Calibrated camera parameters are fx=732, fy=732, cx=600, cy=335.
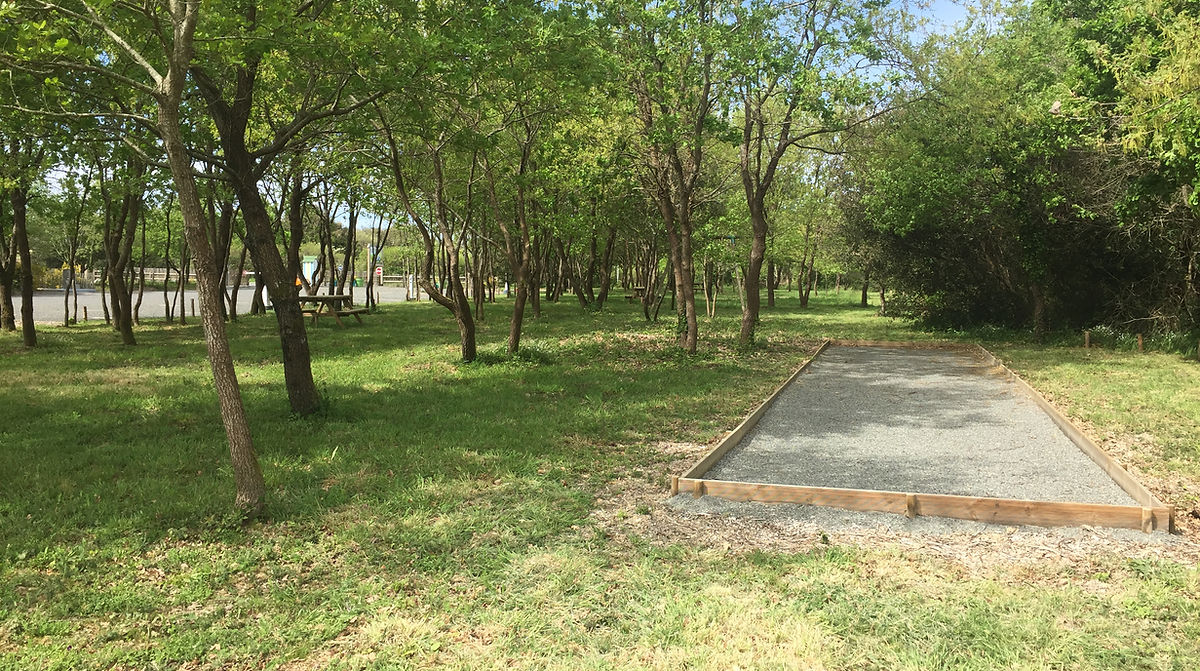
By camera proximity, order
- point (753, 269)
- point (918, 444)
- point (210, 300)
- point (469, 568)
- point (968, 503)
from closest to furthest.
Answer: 1. point (469, 568)
2. point (210, 300)
3. point (968, 503)
4. point (918, 444)
5. point (753, 269)

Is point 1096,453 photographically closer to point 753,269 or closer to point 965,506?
point 965,506

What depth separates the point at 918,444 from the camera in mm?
6867

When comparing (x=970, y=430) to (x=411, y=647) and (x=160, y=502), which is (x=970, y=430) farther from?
(x=160, y=502)

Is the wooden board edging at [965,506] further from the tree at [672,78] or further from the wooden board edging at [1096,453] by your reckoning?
the tree at [672,78]

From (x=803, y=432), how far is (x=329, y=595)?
16.9ft

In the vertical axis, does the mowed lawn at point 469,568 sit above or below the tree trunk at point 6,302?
below

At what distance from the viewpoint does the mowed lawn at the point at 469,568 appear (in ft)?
10.1

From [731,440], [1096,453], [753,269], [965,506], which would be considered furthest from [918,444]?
[753,269]

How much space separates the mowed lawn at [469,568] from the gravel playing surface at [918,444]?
0.56 metres

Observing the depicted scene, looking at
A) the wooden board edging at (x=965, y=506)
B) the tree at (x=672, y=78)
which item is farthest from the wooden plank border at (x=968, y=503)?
the tree at (x=672, y=78)

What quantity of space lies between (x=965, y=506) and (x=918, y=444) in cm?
233

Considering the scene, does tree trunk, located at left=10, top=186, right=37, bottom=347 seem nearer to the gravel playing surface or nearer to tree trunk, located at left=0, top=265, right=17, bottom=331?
tree trunk, located at left=0, top=265, right=17, bottom=331

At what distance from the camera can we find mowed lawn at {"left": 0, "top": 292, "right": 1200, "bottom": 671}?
309 centimetres

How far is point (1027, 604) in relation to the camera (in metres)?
3.43
